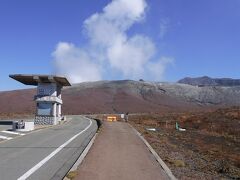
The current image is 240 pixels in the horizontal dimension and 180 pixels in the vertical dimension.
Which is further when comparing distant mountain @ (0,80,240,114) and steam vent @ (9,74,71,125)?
distant mountain @ (0,80,240,114)

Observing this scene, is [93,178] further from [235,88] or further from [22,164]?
[235,88]

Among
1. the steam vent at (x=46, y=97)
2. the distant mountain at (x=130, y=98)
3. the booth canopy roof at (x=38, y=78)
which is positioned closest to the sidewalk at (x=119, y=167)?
the steam vent at (x=46, y=97)

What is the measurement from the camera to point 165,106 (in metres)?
163

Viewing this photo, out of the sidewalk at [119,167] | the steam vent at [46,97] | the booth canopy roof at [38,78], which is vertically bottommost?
the sidewalk at [119,167]

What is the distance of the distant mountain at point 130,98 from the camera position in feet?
499

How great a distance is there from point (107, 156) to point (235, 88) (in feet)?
589

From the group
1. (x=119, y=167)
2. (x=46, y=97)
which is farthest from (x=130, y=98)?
(x=119, y=167)

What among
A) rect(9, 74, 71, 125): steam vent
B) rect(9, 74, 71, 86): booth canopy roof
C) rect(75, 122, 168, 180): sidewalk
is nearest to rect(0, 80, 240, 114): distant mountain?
rect(9, 74, 71, 86): booth canopy roof

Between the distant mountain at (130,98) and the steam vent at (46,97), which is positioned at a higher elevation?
the distant mountain at (130,98)

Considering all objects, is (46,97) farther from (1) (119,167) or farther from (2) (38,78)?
(1) (119,167)

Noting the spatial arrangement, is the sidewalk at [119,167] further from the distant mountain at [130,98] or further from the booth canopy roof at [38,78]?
the distant mountain at [130,98]

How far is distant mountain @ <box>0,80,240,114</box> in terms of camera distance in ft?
499

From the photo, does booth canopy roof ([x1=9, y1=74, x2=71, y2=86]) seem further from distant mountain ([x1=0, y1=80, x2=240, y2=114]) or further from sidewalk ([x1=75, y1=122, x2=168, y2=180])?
distant mountain ([x1=0, y1=80, x2=240, y2=114])

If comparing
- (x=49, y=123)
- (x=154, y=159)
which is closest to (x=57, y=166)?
(x=154, y=159)
